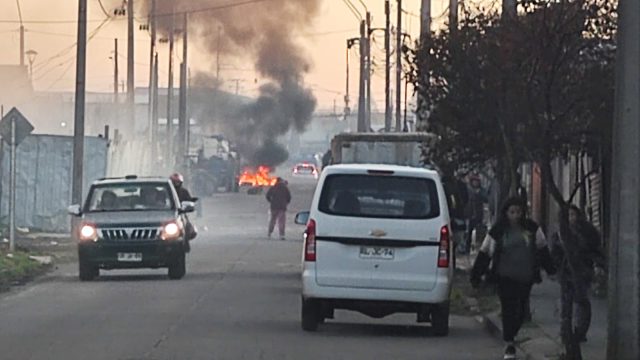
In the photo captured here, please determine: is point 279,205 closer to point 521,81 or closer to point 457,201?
point 457,201

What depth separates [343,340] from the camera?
18.0 m

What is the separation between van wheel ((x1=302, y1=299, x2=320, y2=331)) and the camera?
18344 mm

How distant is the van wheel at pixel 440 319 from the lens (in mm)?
18328

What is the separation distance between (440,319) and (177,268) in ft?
31.1

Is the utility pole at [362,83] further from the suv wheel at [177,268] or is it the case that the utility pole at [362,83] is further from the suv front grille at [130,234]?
the suv front grille at [130,234]

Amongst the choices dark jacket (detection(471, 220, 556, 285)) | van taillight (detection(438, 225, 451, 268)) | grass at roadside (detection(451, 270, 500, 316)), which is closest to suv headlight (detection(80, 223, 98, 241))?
grass at roadside (detection(451, 270, 500, 316))

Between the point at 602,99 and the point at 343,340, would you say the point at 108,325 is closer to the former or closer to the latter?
the point at 343,340

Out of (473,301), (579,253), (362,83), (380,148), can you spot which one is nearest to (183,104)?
(362,83)

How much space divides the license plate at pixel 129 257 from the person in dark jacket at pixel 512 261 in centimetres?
1216

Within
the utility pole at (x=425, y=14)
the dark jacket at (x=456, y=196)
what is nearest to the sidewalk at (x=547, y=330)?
the dark jacket at (x=456, y=196)

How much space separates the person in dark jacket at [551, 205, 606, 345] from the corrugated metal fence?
30.0m

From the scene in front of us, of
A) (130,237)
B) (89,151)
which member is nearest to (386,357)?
(130,237)

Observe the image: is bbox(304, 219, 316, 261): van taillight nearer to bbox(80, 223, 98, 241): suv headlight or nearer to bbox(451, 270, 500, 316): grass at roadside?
bbox(451, 270, 500, 316): grass at roadside

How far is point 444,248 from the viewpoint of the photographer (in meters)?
18.0
